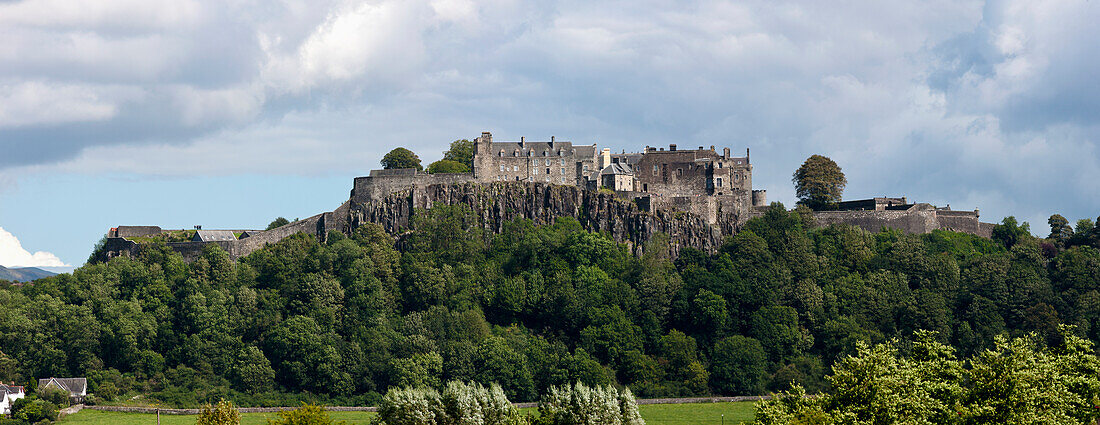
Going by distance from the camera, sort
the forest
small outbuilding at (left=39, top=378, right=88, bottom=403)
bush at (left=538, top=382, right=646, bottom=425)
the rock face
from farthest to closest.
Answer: the rock face, the forest, small outbuilding at (left=39, top=378, right=88, bottom=403), bush at (left=538, top=382, right=646, bottom=425)

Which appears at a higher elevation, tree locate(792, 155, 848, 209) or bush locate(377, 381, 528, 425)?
tree locate(792, 155, 848, 209)

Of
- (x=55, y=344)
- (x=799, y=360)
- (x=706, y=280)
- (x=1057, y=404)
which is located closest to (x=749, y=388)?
(x=799, y=360)

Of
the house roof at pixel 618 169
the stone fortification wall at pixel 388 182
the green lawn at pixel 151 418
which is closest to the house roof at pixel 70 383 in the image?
the green lawn at pixel 151 418

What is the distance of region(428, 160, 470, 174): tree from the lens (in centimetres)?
11344

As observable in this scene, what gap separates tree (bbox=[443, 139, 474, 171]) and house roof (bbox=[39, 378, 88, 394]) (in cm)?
3932

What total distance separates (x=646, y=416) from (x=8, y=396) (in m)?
40.7

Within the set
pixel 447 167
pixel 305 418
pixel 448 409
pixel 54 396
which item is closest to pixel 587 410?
pixel 448 409

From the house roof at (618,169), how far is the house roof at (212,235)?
3070 centimetres

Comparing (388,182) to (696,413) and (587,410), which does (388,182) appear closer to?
(696,413)

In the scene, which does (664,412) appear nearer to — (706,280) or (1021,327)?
(706,280)

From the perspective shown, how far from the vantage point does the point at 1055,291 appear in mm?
104625

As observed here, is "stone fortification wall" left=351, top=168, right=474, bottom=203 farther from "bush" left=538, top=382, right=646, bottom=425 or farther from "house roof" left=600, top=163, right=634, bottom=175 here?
"bush" left=538, top=382, right=646, bottom=425

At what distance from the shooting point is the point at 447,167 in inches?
4476

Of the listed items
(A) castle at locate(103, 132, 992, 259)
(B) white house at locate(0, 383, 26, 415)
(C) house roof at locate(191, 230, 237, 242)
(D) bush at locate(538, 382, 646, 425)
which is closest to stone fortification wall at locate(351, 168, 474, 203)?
(A) castle at locate(103, 132, 992, 259)
